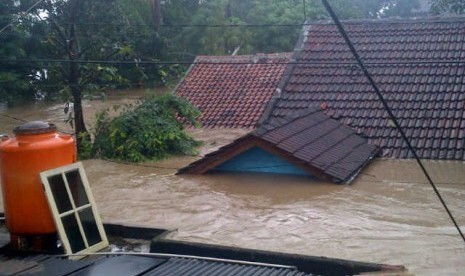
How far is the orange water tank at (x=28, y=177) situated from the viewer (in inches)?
252

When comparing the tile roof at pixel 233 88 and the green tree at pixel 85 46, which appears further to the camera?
the tile roof at pixel 233 88

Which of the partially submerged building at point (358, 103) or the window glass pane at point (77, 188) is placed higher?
the window glass pane at point (77, 188)

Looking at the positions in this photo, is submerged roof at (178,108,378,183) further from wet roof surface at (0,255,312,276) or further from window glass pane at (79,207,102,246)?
wet roof surface at (0,255,312,276)

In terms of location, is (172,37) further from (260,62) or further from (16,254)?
(16,254)

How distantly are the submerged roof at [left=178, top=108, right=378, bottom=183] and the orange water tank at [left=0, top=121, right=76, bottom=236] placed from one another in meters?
6.33

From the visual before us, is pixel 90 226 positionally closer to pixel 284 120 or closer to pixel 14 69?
pixel 284 120

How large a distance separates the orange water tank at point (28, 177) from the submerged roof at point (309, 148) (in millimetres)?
6332

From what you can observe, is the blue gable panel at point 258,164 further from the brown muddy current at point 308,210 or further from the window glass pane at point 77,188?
the window glass pane at point 77,188

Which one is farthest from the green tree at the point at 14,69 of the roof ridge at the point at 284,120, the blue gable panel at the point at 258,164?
the blue gable panel at the point at 258,164

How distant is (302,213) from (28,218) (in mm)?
5285

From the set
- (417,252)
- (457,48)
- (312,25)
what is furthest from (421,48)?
(417,252)

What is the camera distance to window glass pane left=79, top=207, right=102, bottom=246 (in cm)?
668

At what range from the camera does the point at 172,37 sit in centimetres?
3206

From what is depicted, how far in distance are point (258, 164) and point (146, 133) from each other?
349 centimetres
